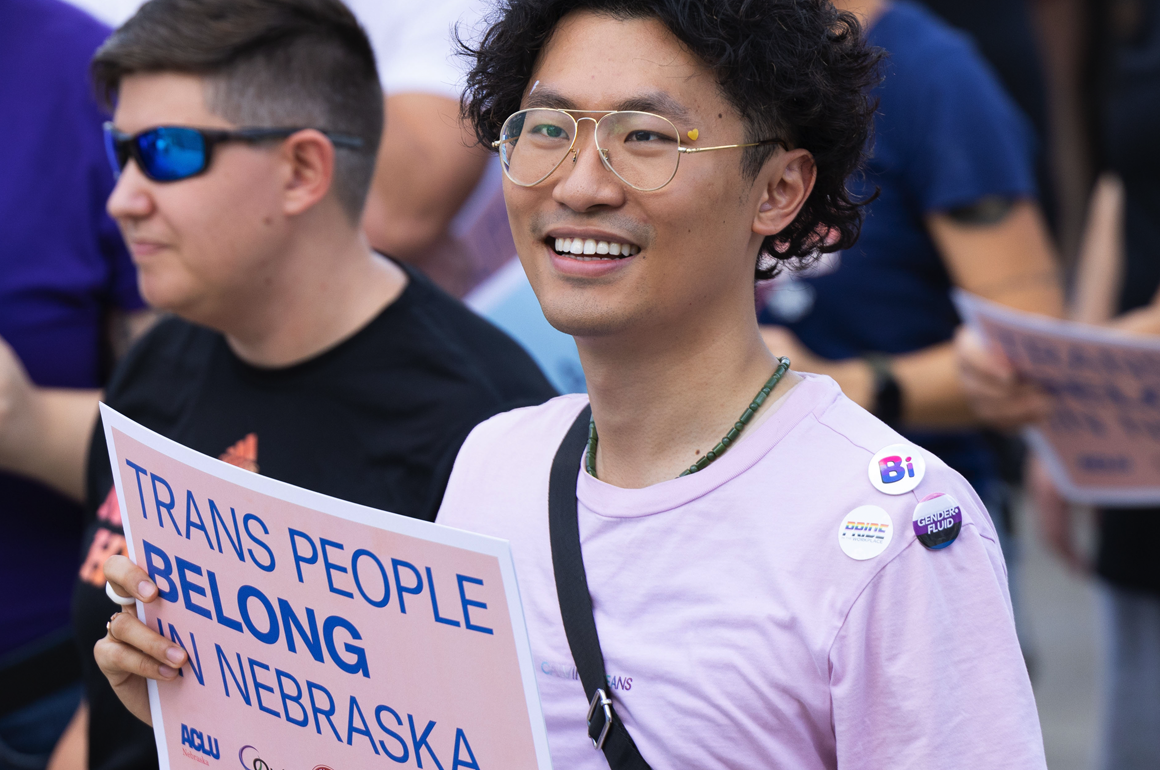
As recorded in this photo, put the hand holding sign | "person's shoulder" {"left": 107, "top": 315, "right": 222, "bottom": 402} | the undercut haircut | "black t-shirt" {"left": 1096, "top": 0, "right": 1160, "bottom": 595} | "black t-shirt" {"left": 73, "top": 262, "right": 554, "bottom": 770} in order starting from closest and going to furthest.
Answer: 1. the hand holding sign
2. "black t-shirt" {"left": 73, "top": 262, "right": 554, "bottom": 770}
3. the undercut haircut
4. "person's shoulder" {"left": 107, "top": 315, "right": 222, "bottom": 402}
5. "black t-shirt" {"left": 1096, "top": 0, "right": 1160, "bottom": 595}

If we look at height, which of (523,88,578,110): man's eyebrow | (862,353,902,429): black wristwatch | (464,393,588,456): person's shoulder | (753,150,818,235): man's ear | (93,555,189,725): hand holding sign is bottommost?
(862,353,902,429): black wristwatch

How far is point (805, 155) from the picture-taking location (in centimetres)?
167

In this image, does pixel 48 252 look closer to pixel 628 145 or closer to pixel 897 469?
pixel 628 145

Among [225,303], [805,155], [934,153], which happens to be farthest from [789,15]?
[934,153]

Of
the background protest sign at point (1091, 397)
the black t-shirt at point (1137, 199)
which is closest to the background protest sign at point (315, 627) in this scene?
the background protest sign at point (1091, 397)

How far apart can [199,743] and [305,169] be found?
1.12m

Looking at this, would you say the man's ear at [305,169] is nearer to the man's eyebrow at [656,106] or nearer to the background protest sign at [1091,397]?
the man's eyebrow at [656,106]

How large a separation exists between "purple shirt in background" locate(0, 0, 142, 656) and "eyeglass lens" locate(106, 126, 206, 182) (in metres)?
0.71

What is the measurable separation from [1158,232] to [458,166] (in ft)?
5.75

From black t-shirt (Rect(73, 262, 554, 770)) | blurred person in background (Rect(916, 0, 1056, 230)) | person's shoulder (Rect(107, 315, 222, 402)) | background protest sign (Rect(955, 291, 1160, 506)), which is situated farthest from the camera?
blurred person in background (Rect(916, 0, 1056, 230))

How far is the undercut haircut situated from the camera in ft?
7.64

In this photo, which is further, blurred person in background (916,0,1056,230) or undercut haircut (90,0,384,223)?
blurred person in background (916,0,1056,230)

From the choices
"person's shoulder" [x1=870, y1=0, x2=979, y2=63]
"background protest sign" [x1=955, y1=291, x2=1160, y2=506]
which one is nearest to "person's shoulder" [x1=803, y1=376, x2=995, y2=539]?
"background protest sign" [x1=955, y1=291, x2=1160, y2=506]

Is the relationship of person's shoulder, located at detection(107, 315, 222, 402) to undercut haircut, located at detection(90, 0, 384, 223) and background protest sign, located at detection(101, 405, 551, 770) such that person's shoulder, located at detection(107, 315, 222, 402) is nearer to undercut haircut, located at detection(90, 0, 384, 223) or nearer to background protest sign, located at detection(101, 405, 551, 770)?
undercut haircut, located at detection(90, 0, 384, 223)
